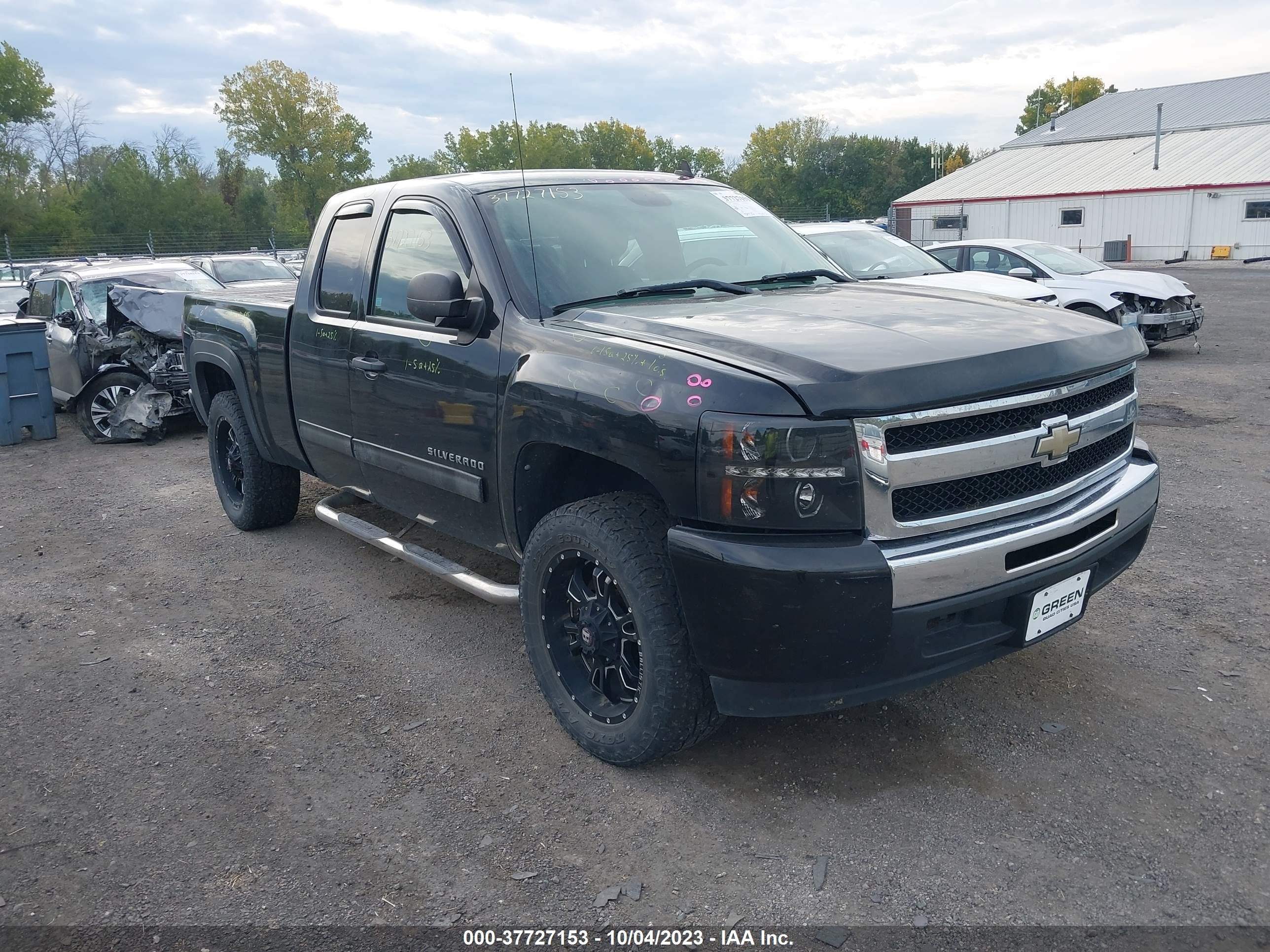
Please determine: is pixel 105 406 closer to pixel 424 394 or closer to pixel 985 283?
pixel 424 394

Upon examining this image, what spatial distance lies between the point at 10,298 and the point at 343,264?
13.5 m

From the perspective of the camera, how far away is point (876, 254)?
10.7 meters

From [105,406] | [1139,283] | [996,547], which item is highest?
[996,547]

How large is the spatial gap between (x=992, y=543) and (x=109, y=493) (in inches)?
287

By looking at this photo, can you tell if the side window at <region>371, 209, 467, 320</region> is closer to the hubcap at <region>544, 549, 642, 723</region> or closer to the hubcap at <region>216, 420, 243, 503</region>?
the hubcap at <region>544, 549, 642, 723</region>

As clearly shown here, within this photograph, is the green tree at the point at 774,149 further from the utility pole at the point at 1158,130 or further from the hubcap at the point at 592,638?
the hubcap at the point at 592,638

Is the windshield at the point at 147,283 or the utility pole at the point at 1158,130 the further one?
the utility pole at the point at 1158,130

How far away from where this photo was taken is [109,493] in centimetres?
803

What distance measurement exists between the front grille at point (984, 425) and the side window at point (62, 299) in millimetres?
11116

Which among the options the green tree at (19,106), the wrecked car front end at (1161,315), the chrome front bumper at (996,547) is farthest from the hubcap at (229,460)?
the green tree at (19,106)

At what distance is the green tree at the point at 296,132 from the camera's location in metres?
58.6

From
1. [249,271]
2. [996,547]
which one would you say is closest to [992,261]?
[996,547]

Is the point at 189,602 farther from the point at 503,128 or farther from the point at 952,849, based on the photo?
the point at 503,128

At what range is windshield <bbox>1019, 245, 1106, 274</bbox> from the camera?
12.5 m
